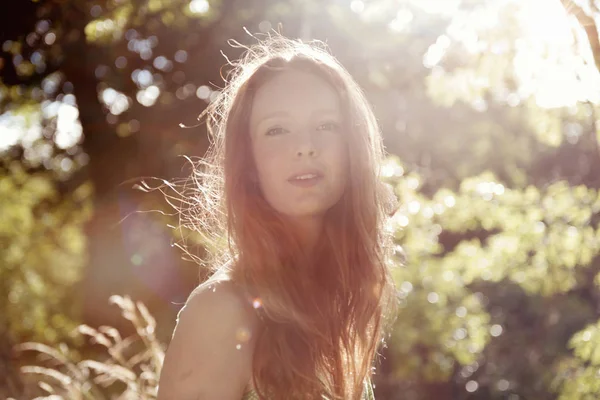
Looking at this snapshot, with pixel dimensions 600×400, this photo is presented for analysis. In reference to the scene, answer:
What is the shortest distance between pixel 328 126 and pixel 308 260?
0.41m

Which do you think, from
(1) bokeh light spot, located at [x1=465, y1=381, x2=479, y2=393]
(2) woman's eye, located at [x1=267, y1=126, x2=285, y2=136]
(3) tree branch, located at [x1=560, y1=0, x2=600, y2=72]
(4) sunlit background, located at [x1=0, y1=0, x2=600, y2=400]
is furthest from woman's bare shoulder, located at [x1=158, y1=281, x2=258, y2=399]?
(1) bokeh light spot, located at [x1=465, y1=381, x2=479, y2=393]

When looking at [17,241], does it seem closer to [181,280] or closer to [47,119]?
[47,119]

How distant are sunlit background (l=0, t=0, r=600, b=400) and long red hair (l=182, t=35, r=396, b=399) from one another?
158cm

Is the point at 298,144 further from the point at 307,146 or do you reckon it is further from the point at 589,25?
the point at 589,25

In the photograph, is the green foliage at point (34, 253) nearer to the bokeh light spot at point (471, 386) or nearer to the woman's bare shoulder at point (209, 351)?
the bokeh light spot at point (471, 386)

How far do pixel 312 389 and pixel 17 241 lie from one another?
21213mm

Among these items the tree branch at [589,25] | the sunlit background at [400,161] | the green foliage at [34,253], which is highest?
the tree branch at [589,25]

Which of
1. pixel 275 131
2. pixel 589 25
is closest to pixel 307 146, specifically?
pixel 275 131

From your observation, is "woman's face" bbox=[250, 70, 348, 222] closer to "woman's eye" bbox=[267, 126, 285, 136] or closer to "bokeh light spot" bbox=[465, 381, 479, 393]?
"woman's eye" bbox=[267, 126, 285, 136]

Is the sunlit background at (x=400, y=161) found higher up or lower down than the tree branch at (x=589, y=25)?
lower down

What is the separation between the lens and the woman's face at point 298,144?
82.2 inches

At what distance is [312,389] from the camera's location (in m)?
1.89

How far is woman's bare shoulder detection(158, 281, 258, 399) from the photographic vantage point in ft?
5.37

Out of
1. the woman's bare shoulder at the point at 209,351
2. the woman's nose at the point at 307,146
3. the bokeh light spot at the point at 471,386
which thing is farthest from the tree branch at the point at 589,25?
the bokeh light spot at the point at 471,386
